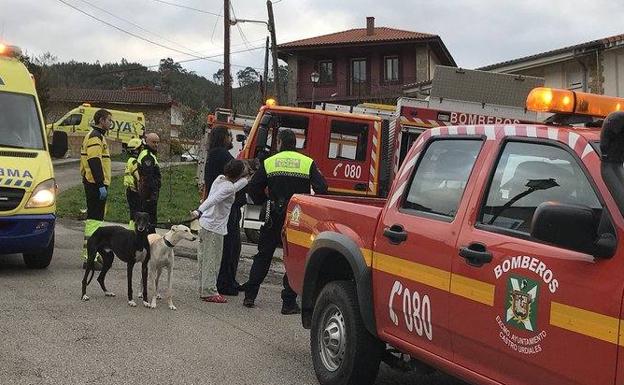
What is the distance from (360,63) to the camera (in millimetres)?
42438

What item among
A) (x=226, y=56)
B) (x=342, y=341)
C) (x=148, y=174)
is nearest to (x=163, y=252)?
(x=148, y=174)

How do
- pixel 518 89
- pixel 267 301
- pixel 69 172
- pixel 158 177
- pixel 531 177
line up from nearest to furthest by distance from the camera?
pixel 531 177, pixel 267 301, pixel 158 177, pixel 518 89, pixel 69 172

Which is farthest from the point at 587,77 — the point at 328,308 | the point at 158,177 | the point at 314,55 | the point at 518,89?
the point at 314,55

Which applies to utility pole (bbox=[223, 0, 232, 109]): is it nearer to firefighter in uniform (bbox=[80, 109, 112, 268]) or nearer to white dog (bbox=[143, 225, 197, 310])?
firefighter in uniform (bbox=[80, 109, 112, 268])

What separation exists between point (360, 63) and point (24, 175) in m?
36.1

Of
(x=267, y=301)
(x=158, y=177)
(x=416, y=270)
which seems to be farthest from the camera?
(x=158, y=177)

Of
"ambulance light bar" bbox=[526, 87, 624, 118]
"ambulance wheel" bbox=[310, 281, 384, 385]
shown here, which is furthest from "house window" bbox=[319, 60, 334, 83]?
"ambulance light bar" bbox=[526, 87, 624, 118]

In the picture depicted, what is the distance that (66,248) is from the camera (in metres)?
10.5

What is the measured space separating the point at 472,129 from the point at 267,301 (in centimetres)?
434

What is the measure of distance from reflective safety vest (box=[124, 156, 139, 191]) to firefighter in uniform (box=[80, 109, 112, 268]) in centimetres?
34

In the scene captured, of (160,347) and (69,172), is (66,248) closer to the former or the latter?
(160,347)

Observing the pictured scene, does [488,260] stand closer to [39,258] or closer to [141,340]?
[141,340]

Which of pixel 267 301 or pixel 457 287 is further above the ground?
pixel 457 287

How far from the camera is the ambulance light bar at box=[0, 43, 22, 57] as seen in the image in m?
9.16
